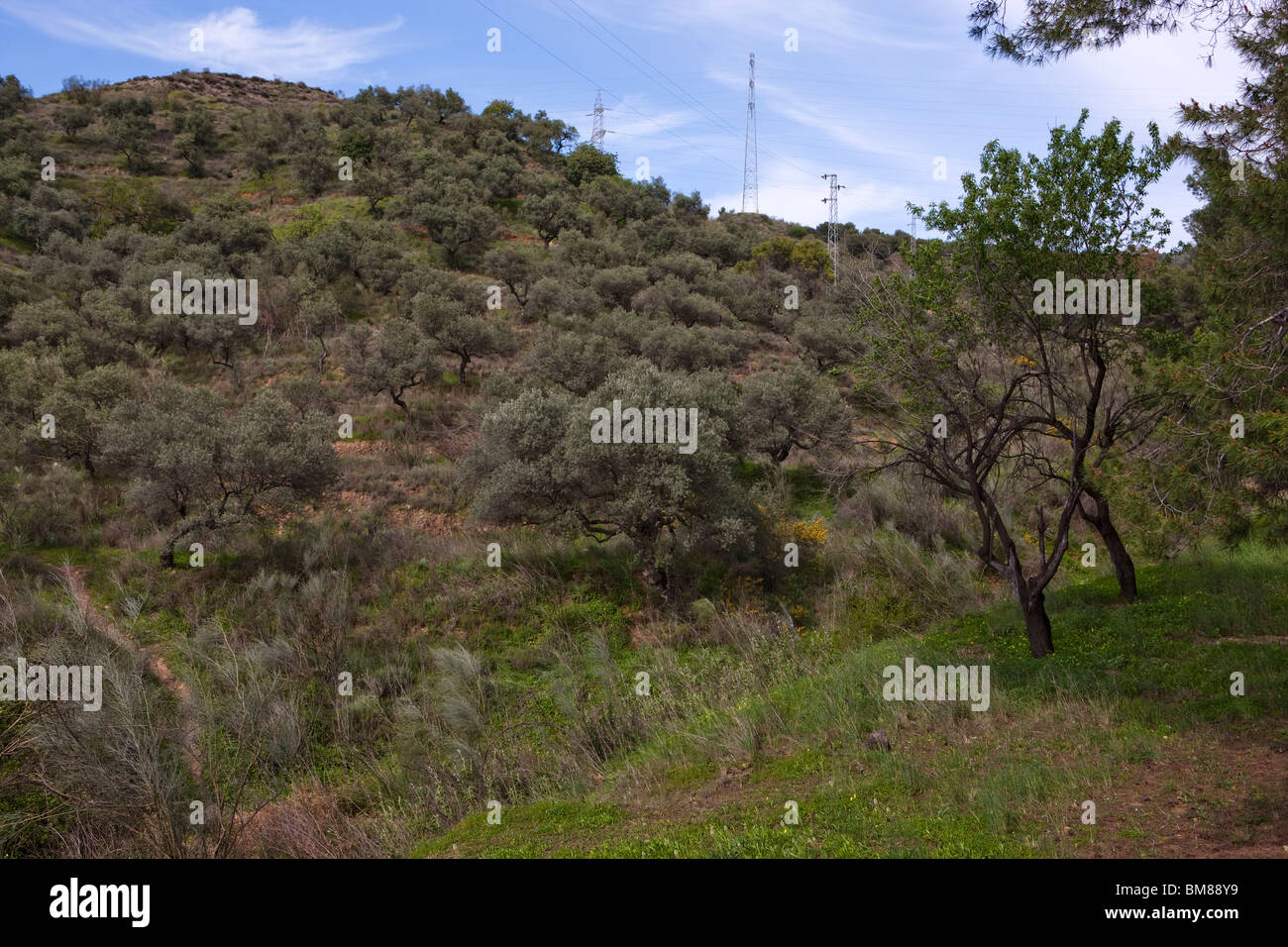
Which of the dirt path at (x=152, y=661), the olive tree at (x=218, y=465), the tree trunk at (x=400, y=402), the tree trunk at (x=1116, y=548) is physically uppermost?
the tree trunk at (x=400, y=402)

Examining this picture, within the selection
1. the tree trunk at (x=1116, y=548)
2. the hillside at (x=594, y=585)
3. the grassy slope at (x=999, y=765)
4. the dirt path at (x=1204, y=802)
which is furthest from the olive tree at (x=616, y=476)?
the dirt path at (x=1204, y=802)

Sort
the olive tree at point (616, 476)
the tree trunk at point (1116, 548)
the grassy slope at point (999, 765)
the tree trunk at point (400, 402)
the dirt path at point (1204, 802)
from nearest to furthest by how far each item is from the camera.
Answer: the dirt path at point (1204, 802) < the grassy slope at point (999, 765) < the tree trunk at point (1116, 548) < the olive tree at point (616, 476) < the tree trunk at point (400, 402)

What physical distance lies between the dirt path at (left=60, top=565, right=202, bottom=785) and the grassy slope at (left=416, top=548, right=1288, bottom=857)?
200 inches

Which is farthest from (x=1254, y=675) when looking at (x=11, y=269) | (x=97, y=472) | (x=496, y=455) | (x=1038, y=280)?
(x=11, y=269)

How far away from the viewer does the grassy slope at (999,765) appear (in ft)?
19.9

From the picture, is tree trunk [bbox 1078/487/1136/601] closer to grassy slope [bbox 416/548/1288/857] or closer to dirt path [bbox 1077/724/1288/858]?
grassy slope [bbox 416/548/1288/857]

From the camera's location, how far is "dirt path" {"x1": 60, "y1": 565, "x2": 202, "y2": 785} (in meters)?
10.1

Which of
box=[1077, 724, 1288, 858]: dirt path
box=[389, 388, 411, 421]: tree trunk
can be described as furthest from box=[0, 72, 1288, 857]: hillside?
box=[389, 388, 411, 421]: tree trunk

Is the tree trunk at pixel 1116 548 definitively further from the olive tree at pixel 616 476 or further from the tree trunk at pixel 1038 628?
the olive tree at pixel 616 476

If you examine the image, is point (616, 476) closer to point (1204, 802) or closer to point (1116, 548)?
point (1116, 548)

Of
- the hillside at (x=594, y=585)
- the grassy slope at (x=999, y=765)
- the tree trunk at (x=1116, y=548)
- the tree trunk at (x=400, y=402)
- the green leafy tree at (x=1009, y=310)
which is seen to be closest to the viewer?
the grassy slope at (x=999, y=765)

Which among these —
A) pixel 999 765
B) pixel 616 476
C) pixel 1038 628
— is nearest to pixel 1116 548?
pixel 1038 628

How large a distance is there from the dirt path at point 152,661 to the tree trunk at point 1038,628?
39.1 feet

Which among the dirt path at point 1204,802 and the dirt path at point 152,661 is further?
the dirt path at point 152,661
